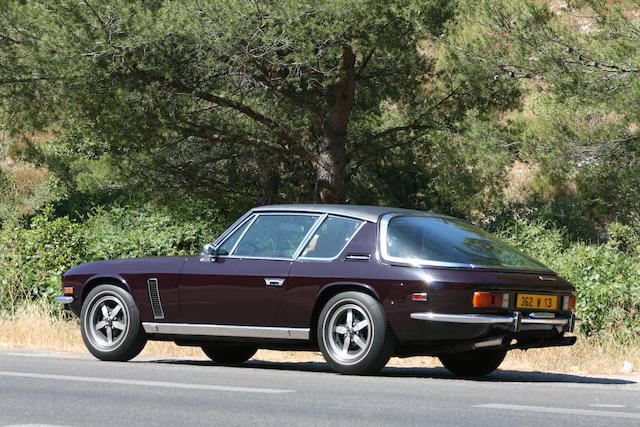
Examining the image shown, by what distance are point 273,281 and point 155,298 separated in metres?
1.28

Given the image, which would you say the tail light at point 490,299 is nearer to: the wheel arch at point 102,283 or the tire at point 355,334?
the tire at point 355,334

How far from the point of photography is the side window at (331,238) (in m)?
10.2

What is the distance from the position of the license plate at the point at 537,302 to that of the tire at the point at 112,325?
3.50 meters

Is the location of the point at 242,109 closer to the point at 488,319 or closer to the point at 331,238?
the point at 331,238

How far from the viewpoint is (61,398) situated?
777 centimetres

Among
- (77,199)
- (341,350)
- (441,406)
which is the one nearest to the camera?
(441,406)

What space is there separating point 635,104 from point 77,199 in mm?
16006

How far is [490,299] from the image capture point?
9.40m

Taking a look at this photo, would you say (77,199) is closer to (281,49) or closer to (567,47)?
(281,49)

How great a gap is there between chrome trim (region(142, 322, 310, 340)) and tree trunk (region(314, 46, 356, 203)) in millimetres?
13150

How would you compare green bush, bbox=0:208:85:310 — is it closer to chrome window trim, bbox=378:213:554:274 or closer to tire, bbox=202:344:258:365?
tire, bbox=202:344:258:365

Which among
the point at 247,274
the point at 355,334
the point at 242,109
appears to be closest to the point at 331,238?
the point at 247,274

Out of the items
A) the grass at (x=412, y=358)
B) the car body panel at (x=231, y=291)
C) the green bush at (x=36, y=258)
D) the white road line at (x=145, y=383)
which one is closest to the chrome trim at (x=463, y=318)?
the car body panel at (x=231, y=291)

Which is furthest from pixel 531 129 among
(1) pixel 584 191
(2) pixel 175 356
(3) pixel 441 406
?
(3) pixel 441 406
